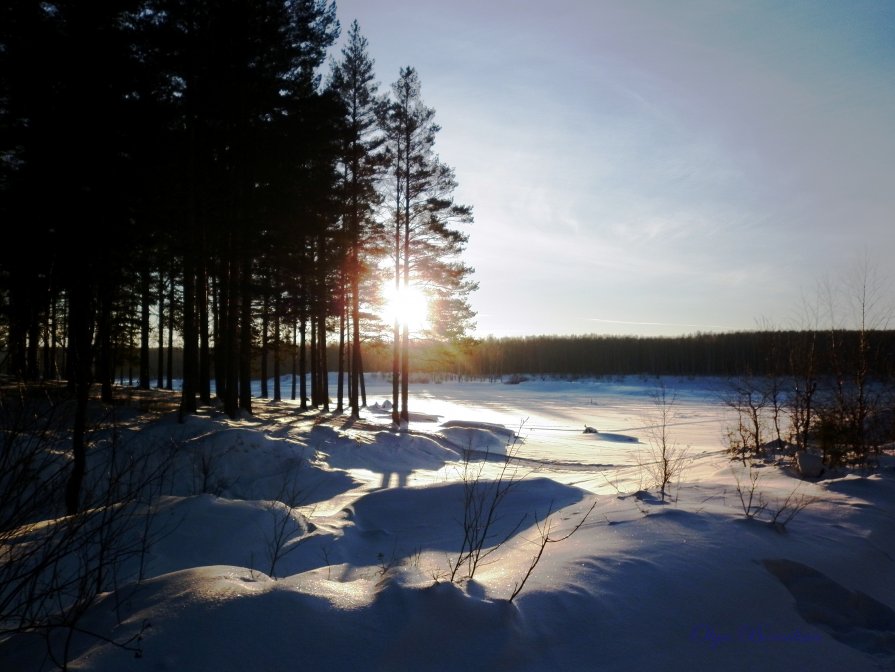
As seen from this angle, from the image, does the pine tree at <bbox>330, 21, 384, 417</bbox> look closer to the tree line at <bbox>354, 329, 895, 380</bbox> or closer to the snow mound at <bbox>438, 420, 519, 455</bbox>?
the snow mound at <bbox>438, 420, 519, 455</bbox>

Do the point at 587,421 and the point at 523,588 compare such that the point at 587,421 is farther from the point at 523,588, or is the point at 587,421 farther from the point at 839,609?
the point at 523,588

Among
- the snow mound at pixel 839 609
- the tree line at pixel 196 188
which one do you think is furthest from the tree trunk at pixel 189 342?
the snow mound at pixel 839 609

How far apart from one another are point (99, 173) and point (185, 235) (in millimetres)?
5994

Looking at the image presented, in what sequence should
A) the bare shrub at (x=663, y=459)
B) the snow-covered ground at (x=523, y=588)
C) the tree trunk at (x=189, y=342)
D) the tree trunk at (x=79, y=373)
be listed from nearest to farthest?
the snow-covered ground at (x=523, y=588), the tree trunk at (x=79, y=373), the bare shrub at (x=663, y=459), the tree trunk at (x=189, y=342)

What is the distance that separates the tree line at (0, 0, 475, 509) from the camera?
20.5ft

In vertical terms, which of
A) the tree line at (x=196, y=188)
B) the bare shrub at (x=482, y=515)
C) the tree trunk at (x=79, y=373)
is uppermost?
the tree line at (x=196, y=188)

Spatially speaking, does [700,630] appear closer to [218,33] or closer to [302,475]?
[302,475]

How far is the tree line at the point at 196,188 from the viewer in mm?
6254

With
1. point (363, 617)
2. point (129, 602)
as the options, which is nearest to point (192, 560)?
point (129, 602)

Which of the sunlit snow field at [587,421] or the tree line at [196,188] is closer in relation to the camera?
the tree line at [196,188]

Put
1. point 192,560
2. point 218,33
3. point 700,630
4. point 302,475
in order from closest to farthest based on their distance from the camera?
point 700,630
point 192,560
point 302,475
point 218,33

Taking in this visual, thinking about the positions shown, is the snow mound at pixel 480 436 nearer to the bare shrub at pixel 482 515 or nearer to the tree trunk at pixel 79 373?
the bare shrub at pixel 482 515

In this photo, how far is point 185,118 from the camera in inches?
488

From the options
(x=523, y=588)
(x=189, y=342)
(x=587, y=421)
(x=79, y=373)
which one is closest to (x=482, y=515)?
(x=523, y=588)
